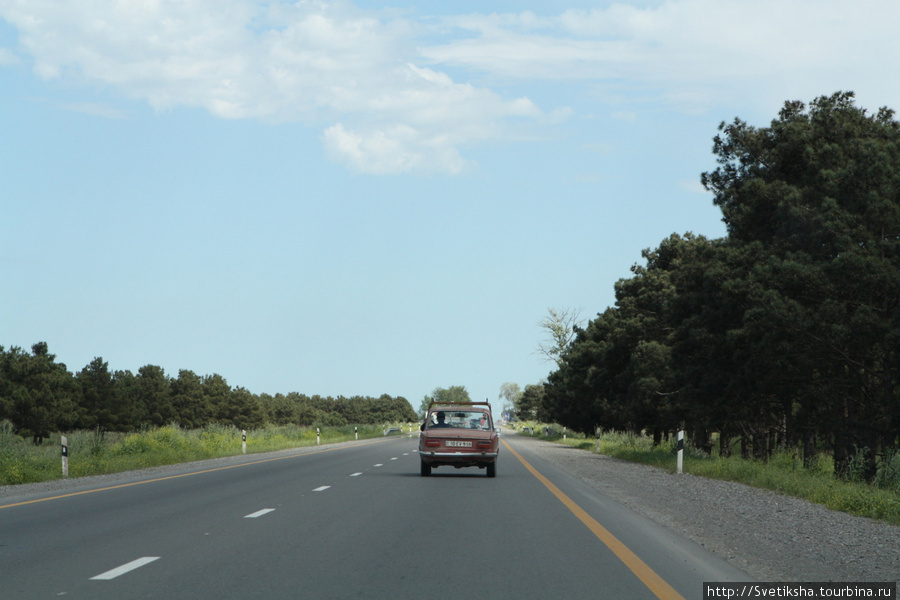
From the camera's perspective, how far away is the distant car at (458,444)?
22.6m

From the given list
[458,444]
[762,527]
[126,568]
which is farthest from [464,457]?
[126,568]

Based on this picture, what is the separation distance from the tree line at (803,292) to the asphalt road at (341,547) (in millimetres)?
11594

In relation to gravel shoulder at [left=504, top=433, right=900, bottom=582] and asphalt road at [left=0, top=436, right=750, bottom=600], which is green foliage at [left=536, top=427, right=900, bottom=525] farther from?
asphalt road at [left=0, top=436, right=750, bottom=600]

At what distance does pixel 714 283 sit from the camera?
103ft

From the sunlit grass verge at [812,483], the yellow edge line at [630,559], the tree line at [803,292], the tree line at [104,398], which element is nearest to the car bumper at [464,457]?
the sunlit grass verge at [812,483]

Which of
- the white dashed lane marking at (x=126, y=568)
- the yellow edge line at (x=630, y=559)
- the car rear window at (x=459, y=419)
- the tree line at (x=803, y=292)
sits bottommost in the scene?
the yellow edge line at (x=630, y=559)

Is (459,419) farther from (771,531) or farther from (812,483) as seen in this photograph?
(771,531)

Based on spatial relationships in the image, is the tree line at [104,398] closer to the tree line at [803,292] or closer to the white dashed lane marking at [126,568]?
the tree line at [803,292]

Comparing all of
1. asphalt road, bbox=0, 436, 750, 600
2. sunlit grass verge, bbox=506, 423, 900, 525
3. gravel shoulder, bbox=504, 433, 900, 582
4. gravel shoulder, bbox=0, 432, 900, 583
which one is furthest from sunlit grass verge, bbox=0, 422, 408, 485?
sunlit grass verge, bbox=506, 423, 900, 525

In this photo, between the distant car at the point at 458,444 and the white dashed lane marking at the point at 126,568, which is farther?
the distant car at the point at 458,444

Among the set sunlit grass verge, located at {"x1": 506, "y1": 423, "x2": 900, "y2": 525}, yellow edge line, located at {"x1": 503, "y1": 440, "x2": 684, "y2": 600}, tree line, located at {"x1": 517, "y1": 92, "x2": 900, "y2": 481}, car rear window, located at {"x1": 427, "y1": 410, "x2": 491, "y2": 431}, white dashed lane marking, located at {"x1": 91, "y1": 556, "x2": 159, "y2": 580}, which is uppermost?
tree line, located at {"x1": 517, "y1": 92, "x2": 900, "y2": 481}

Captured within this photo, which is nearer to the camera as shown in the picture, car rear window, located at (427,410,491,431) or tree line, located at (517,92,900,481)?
car rear window, located at (427,410,491,431)

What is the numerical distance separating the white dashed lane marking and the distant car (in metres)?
13.3

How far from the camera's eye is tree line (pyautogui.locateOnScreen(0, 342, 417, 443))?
86.4 metres
